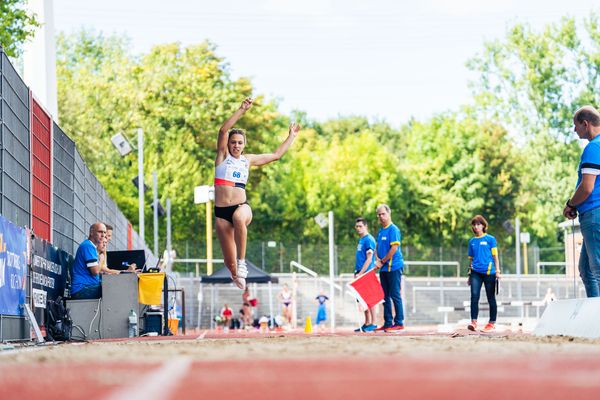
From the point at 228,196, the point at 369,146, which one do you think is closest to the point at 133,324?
the point at 228,196

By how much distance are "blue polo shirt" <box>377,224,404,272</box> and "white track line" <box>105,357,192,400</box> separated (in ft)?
41.4

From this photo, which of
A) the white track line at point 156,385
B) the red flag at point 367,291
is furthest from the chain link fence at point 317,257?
the white track line at point 156,385

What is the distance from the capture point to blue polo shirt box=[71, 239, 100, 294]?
15.9 meters

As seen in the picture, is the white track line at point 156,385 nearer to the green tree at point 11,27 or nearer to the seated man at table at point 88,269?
the seated man at table at point 88,269

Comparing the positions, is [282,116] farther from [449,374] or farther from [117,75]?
[449,374]

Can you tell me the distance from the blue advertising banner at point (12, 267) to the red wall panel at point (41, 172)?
3.60ft

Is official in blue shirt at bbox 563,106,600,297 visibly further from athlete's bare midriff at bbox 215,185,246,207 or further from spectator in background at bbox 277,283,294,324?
spectator in background at bbox 277,283,294,324

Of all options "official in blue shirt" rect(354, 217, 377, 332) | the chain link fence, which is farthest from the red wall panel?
the chain link fence

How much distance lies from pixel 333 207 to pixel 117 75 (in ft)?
58.7

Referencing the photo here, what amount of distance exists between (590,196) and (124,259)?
10576 mm

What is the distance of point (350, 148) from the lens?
3354 inches

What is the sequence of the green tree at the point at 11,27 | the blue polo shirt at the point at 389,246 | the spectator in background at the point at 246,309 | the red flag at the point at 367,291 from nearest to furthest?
the blue polo shirt at the point at 389,246
the red flag at the point at 367,291
the green tree at the point at 11,27
the spectator in background at the point at 246,309

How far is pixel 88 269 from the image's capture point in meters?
16.2

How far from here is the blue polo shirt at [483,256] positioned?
17359 mm
